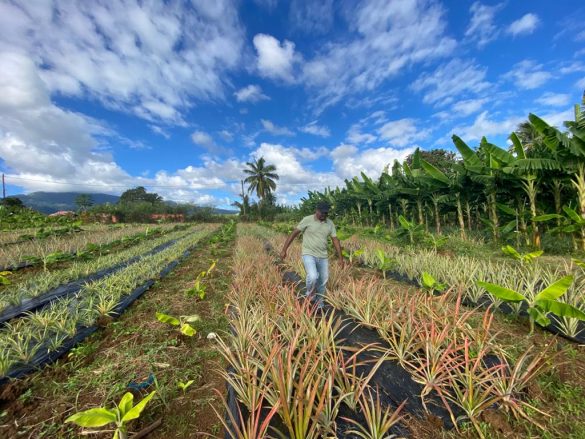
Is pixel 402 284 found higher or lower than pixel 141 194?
lower

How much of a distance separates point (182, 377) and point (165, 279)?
3906mm

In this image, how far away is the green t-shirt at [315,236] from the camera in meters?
3.76

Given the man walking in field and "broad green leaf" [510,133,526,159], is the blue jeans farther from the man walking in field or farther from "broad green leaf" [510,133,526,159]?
"broad green leaf" [510,133,526,159]

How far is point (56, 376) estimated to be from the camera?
87.7 inches

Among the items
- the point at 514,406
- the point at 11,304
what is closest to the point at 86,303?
the point at 11,304

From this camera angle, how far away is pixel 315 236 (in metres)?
3.77

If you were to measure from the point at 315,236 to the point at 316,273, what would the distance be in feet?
1.84

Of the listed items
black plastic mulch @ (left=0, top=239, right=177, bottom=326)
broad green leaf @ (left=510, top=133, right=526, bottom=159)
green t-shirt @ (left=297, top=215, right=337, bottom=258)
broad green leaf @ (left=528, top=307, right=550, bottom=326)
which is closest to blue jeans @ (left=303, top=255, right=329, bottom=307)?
green t-shirt @ (left=297, top=215, right=337, bottom=258)

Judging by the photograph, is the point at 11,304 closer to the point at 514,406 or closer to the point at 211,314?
the point at 211,314

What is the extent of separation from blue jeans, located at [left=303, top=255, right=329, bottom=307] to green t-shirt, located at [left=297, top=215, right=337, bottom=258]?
0.33 ft

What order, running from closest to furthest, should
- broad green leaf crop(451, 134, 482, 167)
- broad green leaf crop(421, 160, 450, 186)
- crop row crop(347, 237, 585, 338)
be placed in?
crop row crop(347, 237, 585, 338) → broad green leaf crop(451, 134, 482, 167) → broad green leaf crop(421, 160, 450, 186)

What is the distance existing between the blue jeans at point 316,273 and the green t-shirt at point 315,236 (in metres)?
0.10

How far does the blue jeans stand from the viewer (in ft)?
12.3

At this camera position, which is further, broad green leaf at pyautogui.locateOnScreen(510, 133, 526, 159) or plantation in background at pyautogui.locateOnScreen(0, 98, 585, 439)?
broad green leaf at pyautogui.locateOnScreen(510, 133, 526, 159)
